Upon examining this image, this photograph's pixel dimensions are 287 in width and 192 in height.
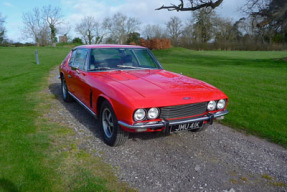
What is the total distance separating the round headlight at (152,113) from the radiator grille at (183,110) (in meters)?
0.09

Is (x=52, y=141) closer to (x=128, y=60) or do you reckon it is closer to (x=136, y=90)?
(x=136, y=90)

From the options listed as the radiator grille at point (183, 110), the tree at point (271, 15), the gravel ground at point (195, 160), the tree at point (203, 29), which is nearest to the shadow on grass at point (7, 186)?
the gravel ground at point (195, 160)

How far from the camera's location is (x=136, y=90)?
10.8 ft

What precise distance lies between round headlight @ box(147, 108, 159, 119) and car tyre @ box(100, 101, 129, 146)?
52 centimetres

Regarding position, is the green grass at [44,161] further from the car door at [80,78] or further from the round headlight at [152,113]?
the round headlight at [152,113]

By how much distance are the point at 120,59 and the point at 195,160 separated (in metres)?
2.54


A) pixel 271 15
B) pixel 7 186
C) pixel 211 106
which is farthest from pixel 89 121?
pixel 271 15

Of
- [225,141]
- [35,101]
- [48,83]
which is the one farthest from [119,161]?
[48,83]

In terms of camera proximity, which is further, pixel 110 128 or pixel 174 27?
pixel 174 27

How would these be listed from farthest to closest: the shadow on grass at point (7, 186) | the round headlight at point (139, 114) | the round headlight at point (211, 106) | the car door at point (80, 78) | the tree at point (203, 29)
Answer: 1. the tree at point (203, 29)
2. the car door at point (80, 78)
3. the round headlight at point (211, 106)
4. the round headlight at point (139, 114)
5. the shadow on grass at point (7, 186)

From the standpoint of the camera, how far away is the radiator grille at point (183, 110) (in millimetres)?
3225

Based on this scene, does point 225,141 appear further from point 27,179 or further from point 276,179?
point 27,179

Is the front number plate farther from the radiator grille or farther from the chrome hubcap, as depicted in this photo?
the chrome hubcap

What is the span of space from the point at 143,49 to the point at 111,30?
70127 millimetres
